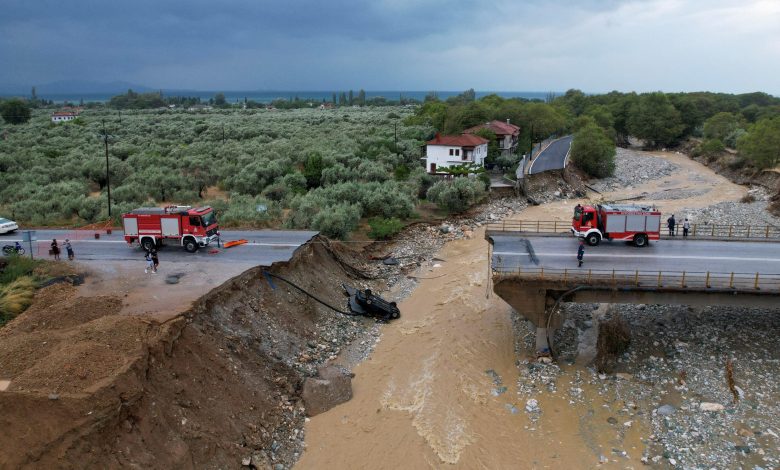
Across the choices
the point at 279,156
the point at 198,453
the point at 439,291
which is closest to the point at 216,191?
the point at 279,156

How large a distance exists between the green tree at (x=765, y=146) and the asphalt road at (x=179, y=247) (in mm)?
55422

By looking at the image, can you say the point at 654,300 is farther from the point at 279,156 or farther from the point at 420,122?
the point at 420,122

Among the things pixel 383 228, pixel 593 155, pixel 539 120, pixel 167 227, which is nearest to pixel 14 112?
pixel 539 120

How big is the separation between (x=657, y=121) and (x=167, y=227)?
299ft

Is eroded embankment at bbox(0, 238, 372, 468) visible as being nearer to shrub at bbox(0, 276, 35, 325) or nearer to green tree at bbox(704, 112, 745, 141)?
shrub at bbox(0, 276, 35, 325)

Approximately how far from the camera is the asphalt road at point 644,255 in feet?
74.4

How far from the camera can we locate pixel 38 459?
1284cm

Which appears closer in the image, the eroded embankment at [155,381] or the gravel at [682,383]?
the eroded embankment at [155,381]

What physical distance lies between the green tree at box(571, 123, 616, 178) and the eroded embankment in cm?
5672

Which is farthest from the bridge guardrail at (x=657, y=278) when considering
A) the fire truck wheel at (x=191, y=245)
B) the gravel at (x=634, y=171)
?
the gravel at (x=634, y=171)

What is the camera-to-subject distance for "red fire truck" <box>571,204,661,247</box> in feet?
83.5

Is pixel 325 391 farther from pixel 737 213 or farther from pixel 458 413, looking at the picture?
pixel 737 213

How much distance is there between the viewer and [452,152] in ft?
201

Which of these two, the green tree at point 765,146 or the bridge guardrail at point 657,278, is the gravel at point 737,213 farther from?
the bridge guardrail at point 657,278
